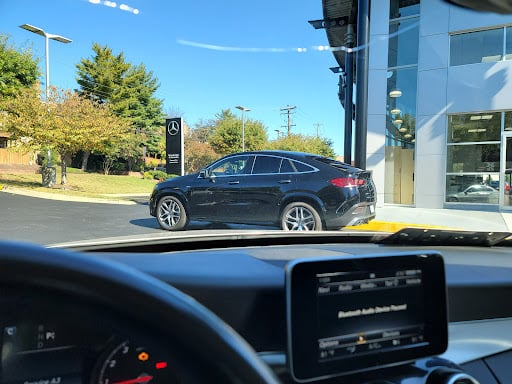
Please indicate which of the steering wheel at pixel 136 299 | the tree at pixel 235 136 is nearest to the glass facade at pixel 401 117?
the tree at pixel 235 136

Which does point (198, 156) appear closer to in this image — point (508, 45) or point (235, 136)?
point (235, 136)

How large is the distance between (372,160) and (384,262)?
13172 millimetres

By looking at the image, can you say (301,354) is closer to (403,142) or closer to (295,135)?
(295,135)

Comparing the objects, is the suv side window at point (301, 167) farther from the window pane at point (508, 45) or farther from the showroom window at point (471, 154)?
the window pane at point (508, 45)

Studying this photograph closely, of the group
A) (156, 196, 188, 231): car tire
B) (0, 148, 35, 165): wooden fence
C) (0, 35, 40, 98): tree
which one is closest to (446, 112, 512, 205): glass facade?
(156, 196, 188, 231): car tire

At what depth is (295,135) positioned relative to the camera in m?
5.26

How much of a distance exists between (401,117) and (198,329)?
14.9 metres

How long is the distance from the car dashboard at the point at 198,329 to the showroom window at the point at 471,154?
12404mm

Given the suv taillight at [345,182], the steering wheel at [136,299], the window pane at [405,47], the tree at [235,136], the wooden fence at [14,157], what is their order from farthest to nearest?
the window pane at [405,47], the suv taillight at [345,182], the wooden fence at [14,157], the tree at [235,136], the steering wheel at [136,299]

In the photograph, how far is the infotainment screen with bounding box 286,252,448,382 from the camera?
1.25 meters

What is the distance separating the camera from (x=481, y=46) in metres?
13.0

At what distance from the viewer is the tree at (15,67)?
2.96 meters

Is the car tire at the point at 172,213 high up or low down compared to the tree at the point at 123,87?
down

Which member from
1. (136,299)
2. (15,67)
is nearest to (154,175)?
(15,67)
